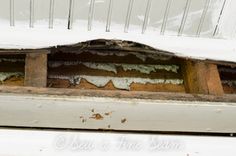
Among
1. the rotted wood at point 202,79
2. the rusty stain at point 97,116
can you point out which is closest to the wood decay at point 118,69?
the rotted wood at point 202,79

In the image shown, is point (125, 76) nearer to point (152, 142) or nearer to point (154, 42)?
point (154, 42)

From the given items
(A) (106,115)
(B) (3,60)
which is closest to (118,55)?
(A) (106,115)

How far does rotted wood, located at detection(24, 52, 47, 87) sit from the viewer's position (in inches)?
38.9

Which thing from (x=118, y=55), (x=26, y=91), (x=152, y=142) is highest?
(x=118, y=55)

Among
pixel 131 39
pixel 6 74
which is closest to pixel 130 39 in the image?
pixel 131 39

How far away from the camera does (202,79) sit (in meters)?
1.07

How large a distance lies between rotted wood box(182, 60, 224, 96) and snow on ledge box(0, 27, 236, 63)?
0.03m

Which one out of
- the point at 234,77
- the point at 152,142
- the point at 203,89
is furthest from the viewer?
the point at 234,77

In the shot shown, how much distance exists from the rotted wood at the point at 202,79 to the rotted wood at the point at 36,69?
418 millimetres

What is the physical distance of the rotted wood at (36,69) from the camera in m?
0.99

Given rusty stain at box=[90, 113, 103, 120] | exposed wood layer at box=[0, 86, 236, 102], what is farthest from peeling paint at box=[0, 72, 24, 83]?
rusty stain at box=[90, 113, 103, 120]

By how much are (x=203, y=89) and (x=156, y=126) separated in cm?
17

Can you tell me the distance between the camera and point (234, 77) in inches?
47.4

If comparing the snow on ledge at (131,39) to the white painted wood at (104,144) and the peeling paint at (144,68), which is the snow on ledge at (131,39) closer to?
the peeling paint at (144,68)
